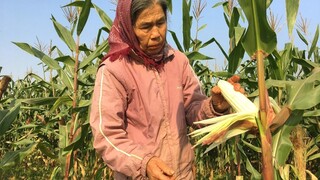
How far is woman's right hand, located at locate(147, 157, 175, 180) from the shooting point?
5.11 feet

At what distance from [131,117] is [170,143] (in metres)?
0.25

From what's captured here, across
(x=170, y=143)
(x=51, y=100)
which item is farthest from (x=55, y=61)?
(x=170, y=143)

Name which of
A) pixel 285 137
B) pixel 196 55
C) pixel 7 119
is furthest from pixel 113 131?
pixel 196 55

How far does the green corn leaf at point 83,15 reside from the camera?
3.43 meters

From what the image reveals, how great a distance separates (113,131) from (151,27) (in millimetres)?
566

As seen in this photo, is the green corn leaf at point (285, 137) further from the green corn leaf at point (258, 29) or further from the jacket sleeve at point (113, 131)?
the jacket sleeve at point (113, 131)

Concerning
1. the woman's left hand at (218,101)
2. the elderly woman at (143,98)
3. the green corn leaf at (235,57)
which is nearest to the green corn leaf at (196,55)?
the green corn leaf at (235,57)

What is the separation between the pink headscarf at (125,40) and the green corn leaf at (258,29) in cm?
72

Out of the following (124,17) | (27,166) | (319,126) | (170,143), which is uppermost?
(124,17)

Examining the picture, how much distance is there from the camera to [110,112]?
189 cm

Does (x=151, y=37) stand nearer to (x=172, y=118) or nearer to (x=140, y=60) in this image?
(x=140, y=60)

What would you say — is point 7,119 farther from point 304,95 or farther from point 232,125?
point 304,95

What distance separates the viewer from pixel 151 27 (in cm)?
200

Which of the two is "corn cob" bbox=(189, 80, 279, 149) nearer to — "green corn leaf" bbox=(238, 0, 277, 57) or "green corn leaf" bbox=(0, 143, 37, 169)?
"green corn leaf" bbox=(238, 0, 277, 57)
